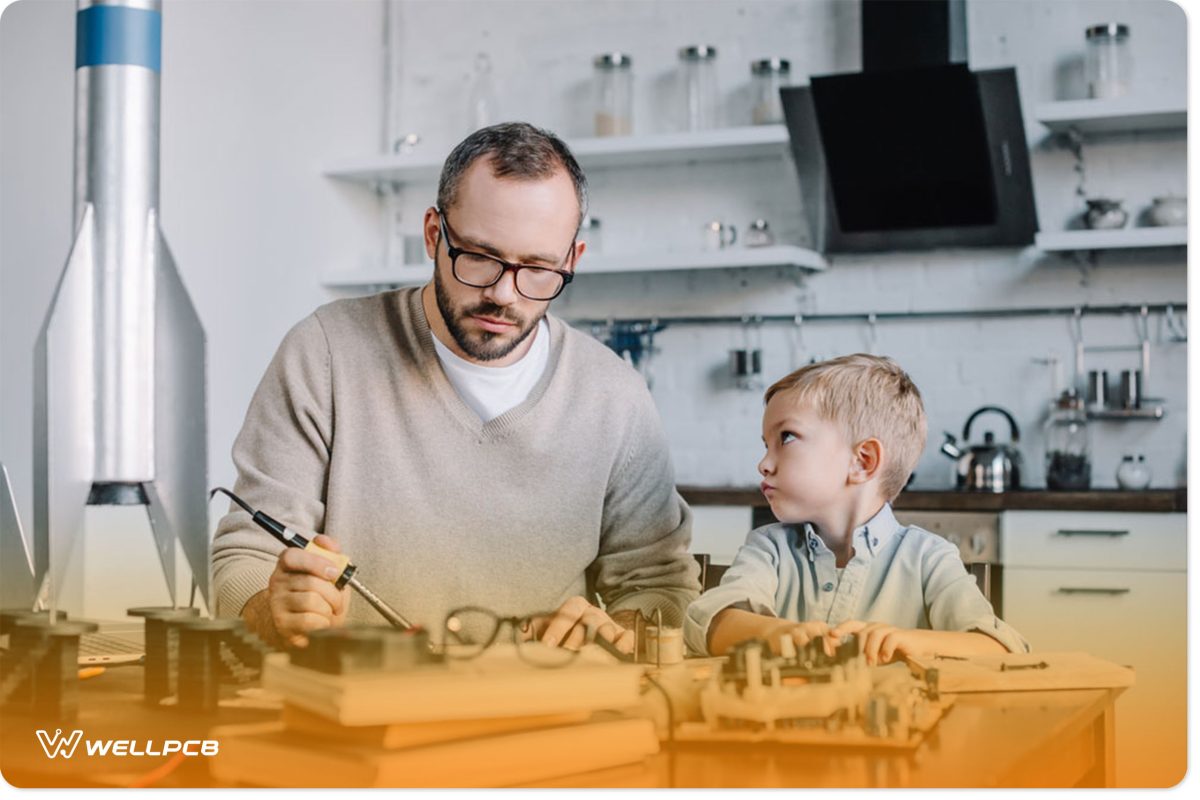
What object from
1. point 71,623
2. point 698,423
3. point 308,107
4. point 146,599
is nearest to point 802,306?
point 698,423

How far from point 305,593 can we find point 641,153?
2.06 metres

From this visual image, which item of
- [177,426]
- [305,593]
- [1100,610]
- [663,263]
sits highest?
[663,263]

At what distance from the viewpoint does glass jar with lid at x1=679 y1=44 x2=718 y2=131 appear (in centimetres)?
294

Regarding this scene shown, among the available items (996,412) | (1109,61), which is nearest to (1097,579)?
(996,412)

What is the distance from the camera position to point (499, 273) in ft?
3.98

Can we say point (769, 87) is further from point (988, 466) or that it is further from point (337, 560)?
point (337, 560)

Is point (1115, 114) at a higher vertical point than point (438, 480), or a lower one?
higher

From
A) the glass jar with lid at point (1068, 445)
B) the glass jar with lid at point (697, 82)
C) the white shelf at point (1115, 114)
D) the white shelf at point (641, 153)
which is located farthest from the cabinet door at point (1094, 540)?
the glass jar with lid at point (697, 82)

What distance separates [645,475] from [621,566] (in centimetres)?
10

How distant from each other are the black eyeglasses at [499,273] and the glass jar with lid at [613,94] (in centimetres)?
179

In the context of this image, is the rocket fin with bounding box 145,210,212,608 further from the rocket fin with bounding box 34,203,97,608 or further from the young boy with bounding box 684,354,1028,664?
the young boy with bounding box 684,354,1028,664

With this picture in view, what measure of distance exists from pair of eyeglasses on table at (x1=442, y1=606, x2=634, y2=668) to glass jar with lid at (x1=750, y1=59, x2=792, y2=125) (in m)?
1.81

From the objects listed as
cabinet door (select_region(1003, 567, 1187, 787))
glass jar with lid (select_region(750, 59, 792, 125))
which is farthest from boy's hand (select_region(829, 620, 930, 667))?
glass jar with lid (select_region(750, 59, 792, 125))

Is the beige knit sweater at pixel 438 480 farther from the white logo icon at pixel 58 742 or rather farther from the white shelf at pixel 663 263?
the white shelf at pixel 663 263
